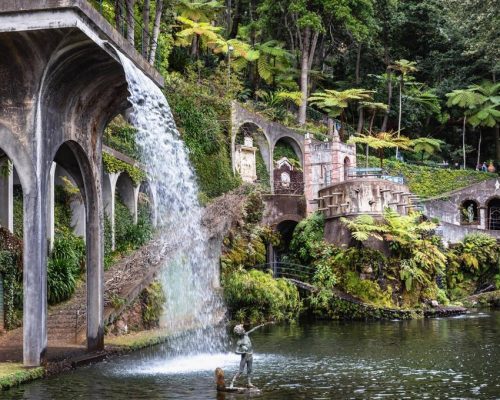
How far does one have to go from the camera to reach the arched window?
43.9m

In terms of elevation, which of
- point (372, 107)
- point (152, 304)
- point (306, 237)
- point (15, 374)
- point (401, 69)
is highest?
point (401, 69)

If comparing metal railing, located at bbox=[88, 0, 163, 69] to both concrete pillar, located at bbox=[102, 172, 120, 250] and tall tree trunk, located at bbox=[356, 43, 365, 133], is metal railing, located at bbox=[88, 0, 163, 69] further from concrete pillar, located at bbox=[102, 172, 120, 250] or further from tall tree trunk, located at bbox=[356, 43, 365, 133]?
tall tree trunk, located at bbox=[356, 43, 365, 133]

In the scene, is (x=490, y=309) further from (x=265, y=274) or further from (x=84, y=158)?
(x=84, y=158)

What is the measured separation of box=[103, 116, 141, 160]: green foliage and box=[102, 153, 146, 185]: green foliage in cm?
Answer: 83

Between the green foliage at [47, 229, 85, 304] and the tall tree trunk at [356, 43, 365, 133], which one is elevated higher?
the tall tree trunk at [356, 43, 365, 133]

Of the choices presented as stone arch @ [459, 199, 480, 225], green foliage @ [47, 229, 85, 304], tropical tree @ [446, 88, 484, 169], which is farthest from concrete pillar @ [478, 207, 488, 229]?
green foliage @ [47, 229, 85, 304]

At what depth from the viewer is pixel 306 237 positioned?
30906 millimetres

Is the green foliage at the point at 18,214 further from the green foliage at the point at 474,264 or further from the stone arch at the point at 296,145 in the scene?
the stone arch at the point at 296,145

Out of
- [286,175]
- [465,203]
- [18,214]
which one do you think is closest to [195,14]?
[286,175]

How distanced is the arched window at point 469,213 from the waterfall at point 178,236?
21477 millimetres

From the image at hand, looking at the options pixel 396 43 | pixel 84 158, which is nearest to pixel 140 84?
pixel 84 158

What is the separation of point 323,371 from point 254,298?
10.7 metres

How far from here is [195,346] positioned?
18719mm

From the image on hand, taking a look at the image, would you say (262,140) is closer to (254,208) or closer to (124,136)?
(254,208)
